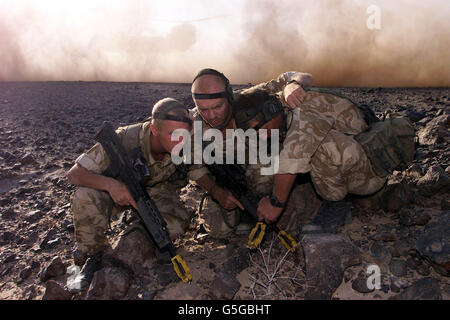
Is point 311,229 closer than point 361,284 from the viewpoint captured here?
No

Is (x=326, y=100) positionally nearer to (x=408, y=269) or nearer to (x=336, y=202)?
(x=336, y=202)

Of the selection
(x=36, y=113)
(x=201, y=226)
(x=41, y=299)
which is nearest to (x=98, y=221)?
(x=41, y=299)

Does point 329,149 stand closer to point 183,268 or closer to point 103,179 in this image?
point 183,268

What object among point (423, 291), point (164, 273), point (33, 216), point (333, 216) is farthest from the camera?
point (33, 216)

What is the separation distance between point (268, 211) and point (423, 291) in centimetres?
130

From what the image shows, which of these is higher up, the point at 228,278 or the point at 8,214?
the point at 8,214

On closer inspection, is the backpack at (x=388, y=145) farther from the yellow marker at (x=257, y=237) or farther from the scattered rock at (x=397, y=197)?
the yellow marker at (x=257, y=237)

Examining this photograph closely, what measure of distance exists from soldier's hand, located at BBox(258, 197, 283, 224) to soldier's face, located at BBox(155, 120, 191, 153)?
0.98m

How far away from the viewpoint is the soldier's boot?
8.77 feet

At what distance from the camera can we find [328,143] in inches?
119

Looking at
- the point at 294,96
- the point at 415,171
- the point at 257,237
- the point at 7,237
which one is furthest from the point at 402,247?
the point at 7,237

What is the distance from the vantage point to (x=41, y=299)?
2.57 m

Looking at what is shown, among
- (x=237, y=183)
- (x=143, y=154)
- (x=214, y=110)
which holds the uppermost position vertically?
(x=214, y=110)

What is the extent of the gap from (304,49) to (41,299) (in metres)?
12.1
